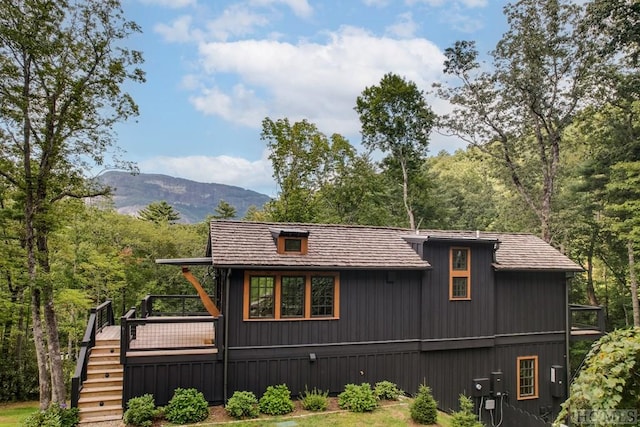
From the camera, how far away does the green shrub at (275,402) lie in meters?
9.00

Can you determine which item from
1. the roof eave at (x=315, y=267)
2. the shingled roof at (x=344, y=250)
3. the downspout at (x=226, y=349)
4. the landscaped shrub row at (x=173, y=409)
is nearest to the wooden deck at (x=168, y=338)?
the downspout at (x=226, y=349)

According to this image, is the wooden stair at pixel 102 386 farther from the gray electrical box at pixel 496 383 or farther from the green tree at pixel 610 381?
the gray electrical box at pixel 496 383

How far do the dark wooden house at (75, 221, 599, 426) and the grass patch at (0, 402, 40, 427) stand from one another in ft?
18.5

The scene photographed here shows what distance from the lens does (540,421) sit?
1116 centimetres

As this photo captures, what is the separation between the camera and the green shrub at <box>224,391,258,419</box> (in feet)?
28.8

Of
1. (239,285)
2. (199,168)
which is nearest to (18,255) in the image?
(239,285)

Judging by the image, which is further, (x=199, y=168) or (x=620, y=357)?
(x=199, y=168)

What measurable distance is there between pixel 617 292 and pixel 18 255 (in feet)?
92.2

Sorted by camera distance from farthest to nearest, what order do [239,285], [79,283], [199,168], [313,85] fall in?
[199,168]
[313,85]
[79,283]
[239,285]

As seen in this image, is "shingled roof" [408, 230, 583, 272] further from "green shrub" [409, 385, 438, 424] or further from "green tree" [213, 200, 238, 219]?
"green tree" [213, 200, 238, 219]

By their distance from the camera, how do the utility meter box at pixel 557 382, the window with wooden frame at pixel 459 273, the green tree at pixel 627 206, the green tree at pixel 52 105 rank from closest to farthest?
the green tree at pixel 52 105, the window with wooden frame at pixel 459 273, the utility meter box at pixel 557 382, the green tree at pixel 627 206

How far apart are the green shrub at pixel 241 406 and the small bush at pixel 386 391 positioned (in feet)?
9.84

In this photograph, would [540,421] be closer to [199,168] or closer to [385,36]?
[385,36]

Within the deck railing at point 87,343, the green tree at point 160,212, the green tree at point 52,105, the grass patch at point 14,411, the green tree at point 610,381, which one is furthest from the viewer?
the green tree at point 160,212
